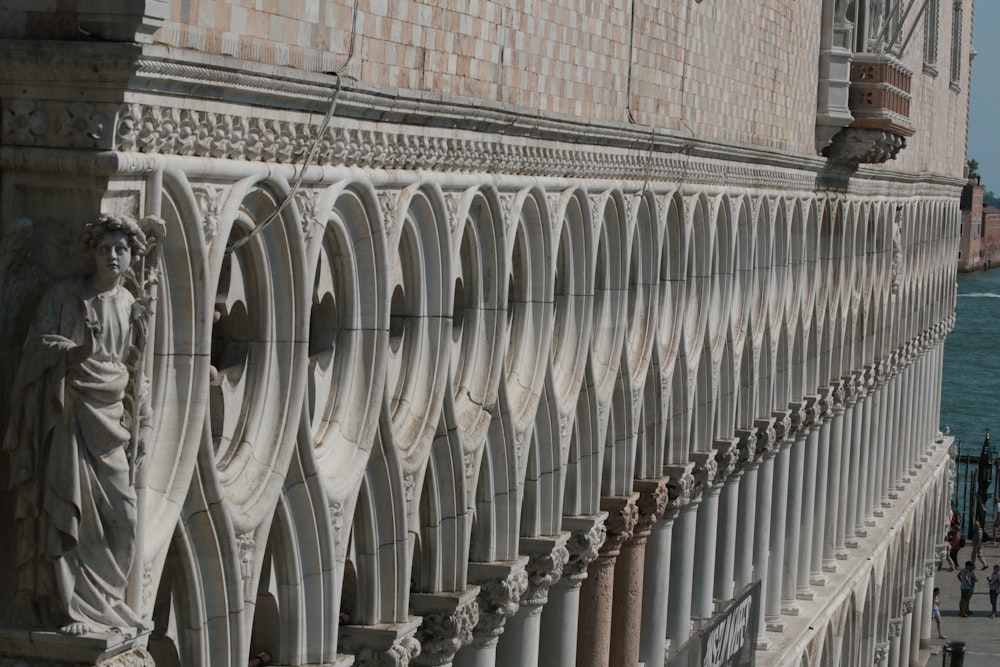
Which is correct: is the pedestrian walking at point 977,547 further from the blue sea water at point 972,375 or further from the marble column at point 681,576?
the marble column at point 681,576

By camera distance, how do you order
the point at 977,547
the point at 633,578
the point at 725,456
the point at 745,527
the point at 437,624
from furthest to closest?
→ 1. the point at 977,547
2. the point at 745,527
3. the point at 725,456
4. the point at 633,578
5. the point at 437,624

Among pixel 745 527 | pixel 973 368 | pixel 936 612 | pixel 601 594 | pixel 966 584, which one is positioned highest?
pixel 601 594

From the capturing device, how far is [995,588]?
52.0 metres

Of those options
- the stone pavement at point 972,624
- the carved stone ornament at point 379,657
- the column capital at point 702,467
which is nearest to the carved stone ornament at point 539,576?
the carved stone ornament at point 379,657

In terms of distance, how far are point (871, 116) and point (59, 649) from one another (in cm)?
2638

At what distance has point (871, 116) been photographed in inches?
1323

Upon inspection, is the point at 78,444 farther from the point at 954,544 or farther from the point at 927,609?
the point at 954,544

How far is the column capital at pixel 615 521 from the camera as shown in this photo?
66.8ft

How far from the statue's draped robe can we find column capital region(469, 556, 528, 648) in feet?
23.4

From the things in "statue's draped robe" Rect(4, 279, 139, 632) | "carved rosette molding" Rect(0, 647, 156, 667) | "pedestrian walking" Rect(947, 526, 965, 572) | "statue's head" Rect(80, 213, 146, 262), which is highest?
"statue's head" Rect(80, 213, 146, 262)

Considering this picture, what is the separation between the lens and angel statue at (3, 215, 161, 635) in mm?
8859

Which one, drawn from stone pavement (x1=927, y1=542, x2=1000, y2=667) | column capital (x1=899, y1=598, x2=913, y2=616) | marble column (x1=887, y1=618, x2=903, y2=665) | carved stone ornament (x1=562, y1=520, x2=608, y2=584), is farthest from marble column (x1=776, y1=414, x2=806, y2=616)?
carved stone ornament (x1=562, y1=520, x2=608, y2=584)

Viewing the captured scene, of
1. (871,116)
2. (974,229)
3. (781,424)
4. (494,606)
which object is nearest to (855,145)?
(871,116)

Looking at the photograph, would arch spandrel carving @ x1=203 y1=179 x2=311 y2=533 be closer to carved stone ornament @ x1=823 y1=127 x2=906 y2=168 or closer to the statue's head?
the statue's head
